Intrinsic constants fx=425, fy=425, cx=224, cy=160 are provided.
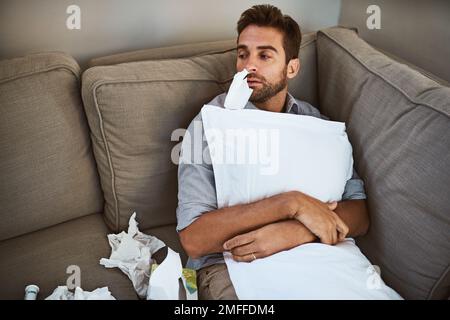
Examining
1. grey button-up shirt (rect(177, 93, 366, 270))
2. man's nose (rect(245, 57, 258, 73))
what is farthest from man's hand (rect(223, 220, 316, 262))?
man's nose (rect(245, 57, 258, 73))

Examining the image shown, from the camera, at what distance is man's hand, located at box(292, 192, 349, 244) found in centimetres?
104

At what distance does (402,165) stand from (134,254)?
0.73 meters

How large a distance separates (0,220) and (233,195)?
64 centimetres

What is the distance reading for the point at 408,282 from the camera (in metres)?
1.02

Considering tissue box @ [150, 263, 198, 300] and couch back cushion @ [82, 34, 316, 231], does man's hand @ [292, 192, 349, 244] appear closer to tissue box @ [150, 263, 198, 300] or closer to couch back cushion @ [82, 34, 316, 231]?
tissue box @ [150, 263, 198, 300]

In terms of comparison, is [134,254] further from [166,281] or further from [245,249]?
[245,249]

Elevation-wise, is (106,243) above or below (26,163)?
below

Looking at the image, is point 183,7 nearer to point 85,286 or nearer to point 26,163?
Answer: point 26,163

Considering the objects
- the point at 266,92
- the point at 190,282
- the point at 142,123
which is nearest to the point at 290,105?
the point at 266,92

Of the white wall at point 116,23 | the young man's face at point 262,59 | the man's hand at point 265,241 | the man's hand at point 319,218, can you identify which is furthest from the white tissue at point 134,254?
the white wall at point 116,23

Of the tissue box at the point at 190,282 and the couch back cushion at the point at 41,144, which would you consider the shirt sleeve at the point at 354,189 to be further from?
the couch back cushion at the point at 41,144

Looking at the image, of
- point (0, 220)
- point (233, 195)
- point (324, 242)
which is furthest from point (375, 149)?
point (0, 220)

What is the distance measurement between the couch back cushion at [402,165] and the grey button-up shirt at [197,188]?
0.34 feet

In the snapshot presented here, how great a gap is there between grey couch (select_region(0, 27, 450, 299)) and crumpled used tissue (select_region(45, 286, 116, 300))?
0.06 metres
